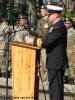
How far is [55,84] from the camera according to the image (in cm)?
573

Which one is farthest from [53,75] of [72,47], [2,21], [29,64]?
[2,21]

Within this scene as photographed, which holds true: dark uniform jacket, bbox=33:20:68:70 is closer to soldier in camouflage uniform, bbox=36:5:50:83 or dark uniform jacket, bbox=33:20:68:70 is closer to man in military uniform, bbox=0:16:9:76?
soldier in camouflage uniform, bbox=36:5:50:83

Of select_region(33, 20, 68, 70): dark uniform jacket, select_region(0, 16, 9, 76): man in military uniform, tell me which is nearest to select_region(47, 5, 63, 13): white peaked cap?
select_region(33, 20, 68, 70): dark uniform jacket

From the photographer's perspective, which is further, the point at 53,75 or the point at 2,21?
the point at 2,21

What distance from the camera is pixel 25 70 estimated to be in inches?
213

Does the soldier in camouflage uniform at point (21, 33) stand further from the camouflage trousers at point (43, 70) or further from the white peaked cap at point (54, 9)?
the white peaked cap at point (54, 9)

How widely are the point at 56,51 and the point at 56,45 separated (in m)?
0.09

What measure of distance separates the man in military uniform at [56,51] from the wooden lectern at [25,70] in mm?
256

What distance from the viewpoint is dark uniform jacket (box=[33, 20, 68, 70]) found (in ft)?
18.2

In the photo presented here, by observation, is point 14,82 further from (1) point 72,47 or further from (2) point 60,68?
(1) point 72,47

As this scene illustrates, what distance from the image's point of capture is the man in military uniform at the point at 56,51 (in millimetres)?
5590

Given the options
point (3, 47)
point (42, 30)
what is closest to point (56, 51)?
point (42, 30)

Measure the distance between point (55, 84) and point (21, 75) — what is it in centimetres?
52

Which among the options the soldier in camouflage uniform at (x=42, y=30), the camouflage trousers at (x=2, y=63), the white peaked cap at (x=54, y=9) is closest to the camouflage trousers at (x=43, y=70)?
the soldier in camouflage uniform at (x=42, y=30)
